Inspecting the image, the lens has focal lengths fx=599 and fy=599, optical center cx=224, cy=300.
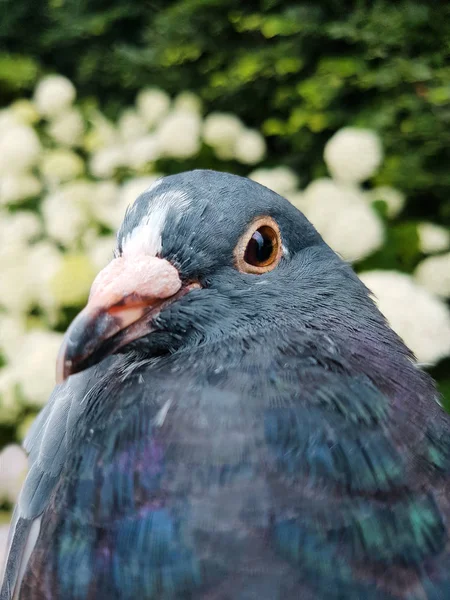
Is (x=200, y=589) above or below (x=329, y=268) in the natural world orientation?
below

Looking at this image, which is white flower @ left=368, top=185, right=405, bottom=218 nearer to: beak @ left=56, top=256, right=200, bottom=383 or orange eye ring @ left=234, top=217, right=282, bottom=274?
orange eye ring @ left=234, top=217, right=282, bottom=274

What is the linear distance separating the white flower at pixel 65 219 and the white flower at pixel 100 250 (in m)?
0.08

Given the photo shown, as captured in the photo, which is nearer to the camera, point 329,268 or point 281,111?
point 329,268

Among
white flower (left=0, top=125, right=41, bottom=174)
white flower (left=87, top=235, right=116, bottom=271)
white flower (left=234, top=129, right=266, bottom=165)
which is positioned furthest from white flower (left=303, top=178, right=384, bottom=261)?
white flower (left=0, top=125, right=41, bottom=174)

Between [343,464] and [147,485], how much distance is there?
0.26 metres

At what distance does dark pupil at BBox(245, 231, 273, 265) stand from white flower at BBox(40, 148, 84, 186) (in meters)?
1.78

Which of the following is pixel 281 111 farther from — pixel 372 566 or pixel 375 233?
pixel 372 566

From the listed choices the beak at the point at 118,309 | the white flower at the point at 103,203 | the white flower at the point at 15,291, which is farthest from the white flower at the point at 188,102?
the beak at the point at 118,309

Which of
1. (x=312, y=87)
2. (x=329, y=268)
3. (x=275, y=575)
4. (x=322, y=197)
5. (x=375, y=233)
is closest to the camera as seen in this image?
(x=275, y=575)

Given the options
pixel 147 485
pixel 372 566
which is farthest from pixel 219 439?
pixel 372 566

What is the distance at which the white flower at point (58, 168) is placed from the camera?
2.52 meters

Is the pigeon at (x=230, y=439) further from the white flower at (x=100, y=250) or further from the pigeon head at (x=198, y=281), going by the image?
the white flower at (x=100, y=250)

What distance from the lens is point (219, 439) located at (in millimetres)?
782

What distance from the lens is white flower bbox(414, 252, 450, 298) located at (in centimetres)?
167
